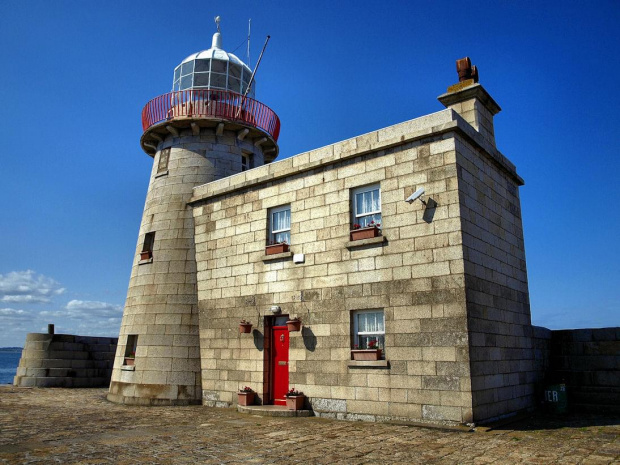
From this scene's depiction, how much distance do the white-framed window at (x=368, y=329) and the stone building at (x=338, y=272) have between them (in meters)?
0.03

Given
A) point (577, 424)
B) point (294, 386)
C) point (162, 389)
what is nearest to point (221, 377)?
point (162, 389)

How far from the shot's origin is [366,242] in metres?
10.8

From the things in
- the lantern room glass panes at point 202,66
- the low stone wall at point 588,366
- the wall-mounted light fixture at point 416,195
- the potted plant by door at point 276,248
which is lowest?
the low stone wall at point 588,366

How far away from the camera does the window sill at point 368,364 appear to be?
1005cm

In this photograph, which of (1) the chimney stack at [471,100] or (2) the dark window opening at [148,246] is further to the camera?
(2) the dark window opening at [148,246]

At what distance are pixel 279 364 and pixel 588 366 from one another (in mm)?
7795

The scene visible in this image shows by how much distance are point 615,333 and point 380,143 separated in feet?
24.7

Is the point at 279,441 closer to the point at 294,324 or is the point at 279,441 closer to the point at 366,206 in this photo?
the point at 294,324

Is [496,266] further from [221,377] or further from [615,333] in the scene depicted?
[221,377]

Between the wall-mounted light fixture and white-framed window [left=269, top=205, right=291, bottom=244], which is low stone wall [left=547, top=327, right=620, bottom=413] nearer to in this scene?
the wall-mounted light fixture

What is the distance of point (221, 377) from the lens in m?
13.2

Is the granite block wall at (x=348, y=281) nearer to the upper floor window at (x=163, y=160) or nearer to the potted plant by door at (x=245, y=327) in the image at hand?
the potted plant by door at (x=245, y=327)

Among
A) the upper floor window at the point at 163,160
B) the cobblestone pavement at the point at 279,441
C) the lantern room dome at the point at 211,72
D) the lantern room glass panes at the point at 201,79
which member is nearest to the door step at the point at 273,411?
the cobblestone pavement at the point at 279,441

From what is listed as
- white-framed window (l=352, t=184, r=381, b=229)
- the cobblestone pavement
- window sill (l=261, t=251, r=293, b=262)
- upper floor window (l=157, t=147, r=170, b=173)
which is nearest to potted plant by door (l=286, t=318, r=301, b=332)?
window sill (l=261, t=251, r=293, b=262)
